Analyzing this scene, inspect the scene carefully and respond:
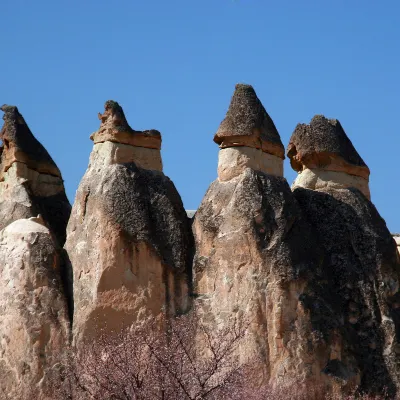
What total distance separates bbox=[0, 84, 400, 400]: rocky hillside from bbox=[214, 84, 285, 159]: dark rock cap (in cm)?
3

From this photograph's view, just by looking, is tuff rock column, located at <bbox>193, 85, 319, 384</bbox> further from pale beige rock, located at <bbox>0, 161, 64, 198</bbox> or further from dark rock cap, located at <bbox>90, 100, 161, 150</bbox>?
pale beige rock, located at <bbox>0, 161, 64, 198</bbox>

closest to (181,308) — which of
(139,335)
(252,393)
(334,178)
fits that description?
(139,335)

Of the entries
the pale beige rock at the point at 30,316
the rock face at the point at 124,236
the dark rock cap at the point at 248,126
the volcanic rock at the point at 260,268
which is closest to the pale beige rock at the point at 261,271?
the volcanic rock at the point at 260,268

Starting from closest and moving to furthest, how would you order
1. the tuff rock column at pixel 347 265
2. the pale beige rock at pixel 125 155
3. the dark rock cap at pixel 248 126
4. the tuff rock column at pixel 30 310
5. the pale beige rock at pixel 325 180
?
the tuff rock column at pixel 347 265 → the tuff rock column at pixel 30 310 → the dark rock cap at pixel 248 126 → the pale beige rock at pixel 125 155 → the pale beige rock at pixel 325 180

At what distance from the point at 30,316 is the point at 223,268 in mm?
3628

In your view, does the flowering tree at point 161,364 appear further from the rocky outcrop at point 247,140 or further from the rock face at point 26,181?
the rock face at point 26,181

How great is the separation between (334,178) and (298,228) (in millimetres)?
2324

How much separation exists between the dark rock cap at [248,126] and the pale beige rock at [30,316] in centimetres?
390

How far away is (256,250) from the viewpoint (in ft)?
79.0

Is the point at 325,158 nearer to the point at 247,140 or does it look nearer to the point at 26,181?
the point at 247,140

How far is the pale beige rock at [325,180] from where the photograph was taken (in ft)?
87.8

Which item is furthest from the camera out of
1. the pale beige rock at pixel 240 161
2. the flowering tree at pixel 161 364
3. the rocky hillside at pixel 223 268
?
the pale beige rock at pixel 240 161

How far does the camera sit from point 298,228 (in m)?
24.9

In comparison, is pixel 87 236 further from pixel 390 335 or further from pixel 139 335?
pixel 390 335
